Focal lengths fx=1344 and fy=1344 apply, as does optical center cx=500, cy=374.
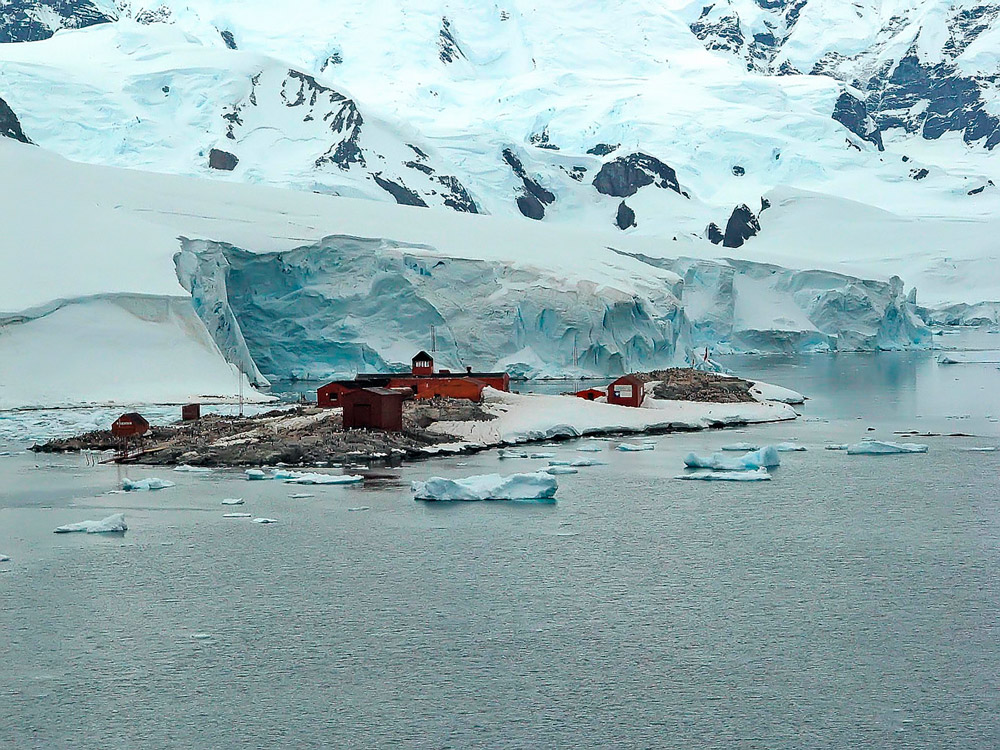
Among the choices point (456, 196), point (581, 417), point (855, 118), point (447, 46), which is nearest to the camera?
point (581, 417)

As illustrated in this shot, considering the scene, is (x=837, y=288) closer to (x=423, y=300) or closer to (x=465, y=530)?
(x=423, y=300)

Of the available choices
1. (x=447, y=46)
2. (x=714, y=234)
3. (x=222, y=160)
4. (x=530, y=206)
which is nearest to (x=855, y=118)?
(x=447, y=46)

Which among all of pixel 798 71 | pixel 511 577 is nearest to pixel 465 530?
pixel 511 577

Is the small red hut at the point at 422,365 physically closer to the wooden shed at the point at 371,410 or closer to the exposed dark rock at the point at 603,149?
the wooden shed at the point at 371,410

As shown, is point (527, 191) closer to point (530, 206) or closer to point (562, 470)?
point (530, 206)

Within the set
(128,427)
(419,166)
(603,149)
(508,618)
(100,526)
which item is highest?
(603,149)

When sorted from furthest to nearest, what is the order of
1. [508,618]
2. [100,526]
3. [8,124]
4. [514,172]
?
[514,172]
[8,124]
[100,526]
[508,618]

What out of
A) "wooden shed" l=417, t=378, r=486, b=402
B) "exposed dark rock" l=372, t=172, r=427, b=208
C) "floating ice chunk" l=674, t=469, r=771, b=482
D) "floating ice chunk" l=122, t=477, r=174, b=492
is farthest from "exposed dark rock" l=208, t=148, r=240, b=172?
"floating ice chunk" l=674, t=469, r=771, b=482
